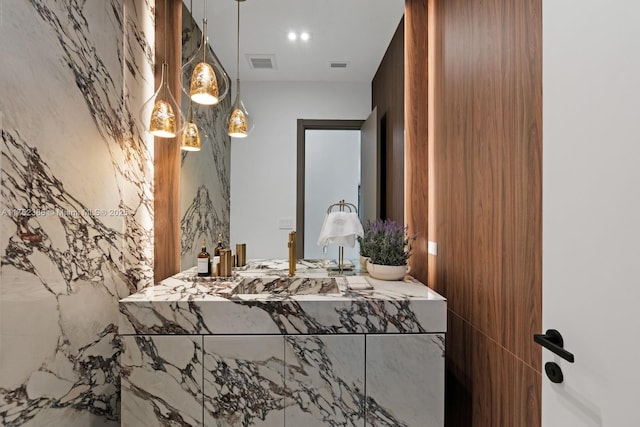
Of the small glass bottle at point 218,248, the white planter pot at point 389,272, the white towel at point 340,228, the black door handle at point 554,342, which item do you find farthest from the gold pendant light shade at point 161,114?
the black door handle at point 554,342

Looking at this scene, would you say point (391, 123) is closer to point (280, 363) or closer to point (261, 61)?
point (261, 61)

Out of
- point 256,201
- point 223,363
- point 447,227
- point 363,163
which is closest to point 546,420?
point 447,227

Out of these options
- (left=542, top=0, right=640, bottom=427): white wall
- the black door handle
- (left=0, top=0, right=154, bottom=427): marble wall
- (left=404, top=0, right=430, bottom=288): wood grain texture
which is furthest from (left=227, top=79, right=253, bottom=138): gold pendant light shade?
the black door handle

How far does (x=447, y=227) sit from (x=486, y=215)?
13.6 inches

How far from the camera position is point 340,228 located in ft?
5.78

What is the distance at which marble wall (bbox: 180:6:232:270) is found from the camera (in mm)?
1733

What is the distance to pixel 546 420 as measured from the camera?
0.87 meters

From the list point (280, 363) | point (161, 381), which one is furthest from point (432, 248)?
point (161, 381)

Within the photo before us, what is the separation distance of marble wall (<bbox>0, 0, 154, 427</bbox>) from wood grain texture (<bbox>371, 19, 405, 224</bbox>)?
4.05 feet

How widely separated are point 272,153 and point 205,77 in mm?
518

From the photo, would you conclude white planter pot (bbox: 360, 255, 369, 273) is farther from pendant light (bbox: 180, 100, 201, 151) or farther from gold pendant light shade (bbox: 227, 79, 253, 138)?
pendant light (bbox: 180, 100, 201, 151)

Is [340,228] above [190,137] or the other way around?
the other way around

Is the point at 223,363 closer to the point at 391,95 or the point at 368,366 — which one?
the point at 368,366

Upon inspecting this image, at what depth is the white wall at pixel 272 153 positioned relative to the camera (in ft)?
5.94
